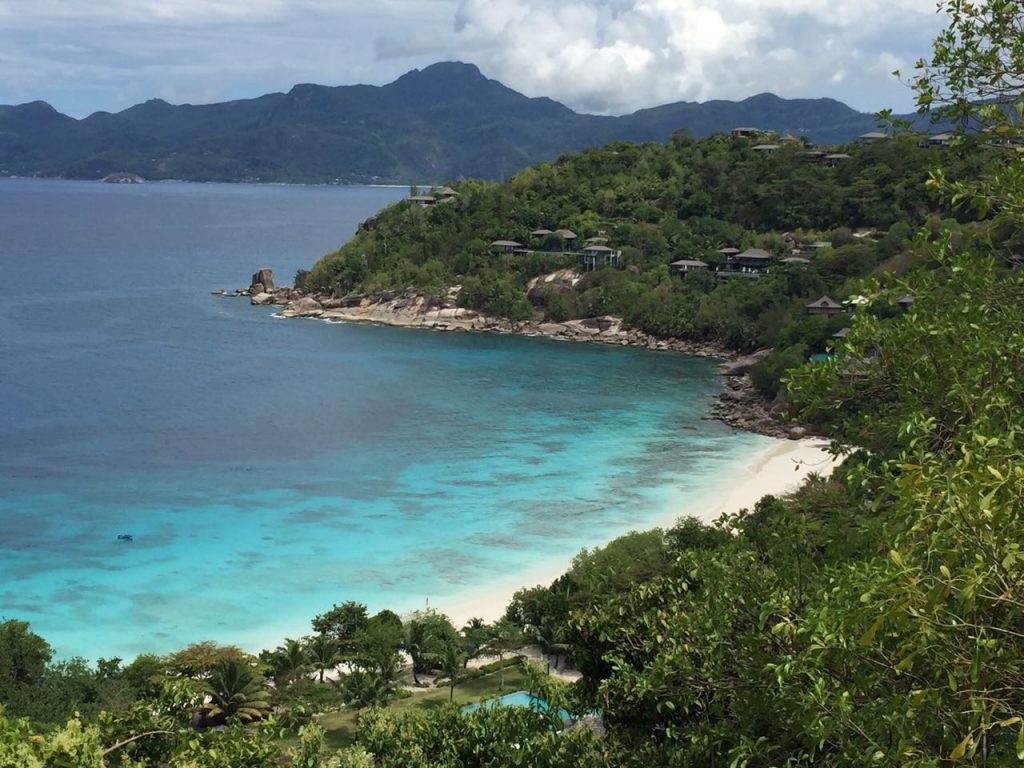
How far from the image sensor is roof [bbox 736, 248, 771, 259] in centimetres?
5706

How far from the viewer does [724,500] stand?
93.2 feet

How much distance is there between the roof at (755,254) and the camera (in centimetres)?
5706

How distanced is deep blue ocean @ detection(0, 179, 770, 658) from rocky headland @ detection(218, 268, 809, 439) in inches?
72.3

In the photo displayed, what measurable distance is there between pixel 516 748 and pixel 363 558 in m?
17.4

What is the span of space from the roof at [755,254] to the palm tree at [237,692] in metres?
46.9

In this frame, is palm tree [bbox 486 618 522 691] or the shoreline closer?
palm tree [bbox 486 618 522 691]

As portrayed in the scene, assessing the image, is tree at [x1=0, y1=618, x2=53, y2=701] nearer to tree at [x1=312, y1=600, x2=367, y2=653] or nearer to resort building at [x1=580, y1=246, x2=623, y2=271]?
tree at [x1=312, y1=600, x2=367, y2=653]

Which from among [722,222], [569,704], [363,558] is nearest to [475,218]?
[722,222]

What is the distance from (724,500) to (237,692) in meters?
16.7

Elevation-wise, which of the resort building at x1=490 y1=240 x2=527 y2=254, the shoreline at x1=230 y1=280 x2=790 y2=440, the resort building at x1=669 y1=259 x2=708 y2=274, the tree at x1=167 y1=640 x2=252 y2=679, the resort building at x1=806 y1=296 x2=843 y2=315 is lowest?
the tree at x1=167 y1=640 x2=252 y2=679

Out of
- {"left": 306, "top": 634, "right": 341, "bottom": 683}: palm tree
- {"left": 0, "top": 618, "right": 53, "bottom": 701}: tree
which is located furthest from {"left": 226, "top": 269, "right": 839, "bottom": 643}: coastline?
{"left": 0, "top": 618, "right": 53, "bottom": 701}: tree

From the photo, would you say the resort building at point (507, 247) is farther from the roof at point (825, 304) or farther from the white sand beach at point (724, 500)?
the white sand beach at point (724, 500)

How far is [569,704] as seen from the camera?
316 inches

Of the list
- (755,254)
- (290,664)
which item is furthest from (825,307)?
(290,664)
